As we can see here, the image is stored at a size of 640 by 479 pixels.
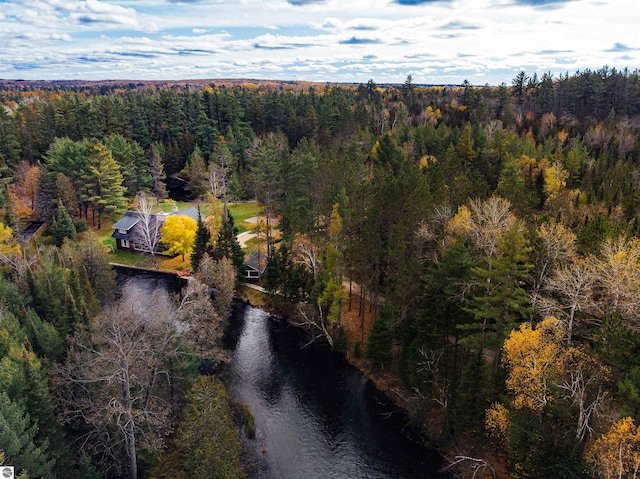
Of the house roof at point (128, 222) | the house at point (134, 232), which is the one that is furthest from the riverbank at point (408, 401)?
the house roof at point (128, 222)

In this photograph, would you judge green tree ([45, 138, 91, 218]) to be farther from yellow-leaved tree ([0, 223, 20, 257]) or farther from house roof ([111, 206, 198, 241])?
yellow-leaved tree ([0, 223, 20, 257])

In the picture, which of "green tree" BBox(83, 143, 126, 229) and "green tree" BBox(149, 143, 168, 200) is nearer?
"green tree" BBox(83, 143, 126, 229)

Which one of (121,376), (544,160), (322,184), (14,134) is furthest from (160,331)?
(14,134)

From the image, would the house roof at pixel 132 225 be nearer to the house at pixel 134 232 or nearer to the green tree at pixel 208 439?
the house at pixel 134 232

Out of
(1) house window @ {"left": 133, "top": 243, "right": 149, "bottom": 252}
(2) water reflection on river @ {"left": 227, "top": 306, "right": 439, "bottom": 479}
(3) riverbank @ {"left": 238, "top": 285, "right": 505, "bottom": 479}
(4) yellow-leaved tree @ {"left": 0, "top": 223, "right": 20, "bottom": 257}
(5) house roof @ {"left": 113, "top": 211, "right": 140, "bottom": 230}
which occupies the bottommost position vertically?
(2) water reflection on river @ {"left": 227, "top": 306, "right": 439, "bottom": 479}

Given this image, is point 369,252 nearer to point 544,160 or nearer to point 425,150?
point 544,160

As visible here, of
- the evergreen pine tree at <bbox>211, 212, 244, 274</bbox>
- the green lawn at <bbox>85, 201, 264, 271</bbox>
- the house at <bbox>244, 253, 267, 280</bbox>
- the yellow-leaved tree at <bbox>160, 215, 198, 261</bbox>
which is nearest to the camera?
the evergreen pine tree at <bbox>211, 212, 244, 274</bbox>

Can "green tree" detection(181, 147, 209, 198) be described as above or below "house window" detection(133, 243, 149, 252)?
above

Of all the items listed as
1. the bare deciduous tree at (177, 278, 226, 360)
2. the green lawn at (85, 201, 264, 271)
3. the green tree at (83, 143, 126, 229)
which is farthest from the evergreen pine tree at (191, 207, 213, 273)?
the green tree at (83, 143, 126, 229)
